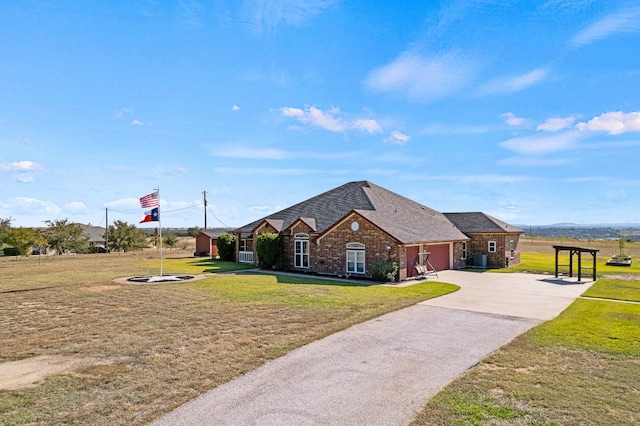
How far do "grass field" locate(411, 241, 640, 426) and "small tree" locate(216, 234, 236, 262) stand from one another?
2712cm

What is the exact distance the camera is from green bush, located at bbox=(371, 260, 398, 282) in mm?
21188

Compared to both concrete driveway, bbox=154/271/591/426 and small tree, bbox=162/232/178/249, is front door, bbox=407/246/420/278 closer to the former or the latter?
concrete driveway, bbox=154/271/591/426

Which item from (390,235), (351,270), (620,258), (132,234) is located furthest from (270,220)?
(132,234)

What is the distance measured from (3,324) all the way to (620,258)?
37091mm

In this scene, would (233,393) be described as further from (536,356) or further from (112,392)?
(536,356)

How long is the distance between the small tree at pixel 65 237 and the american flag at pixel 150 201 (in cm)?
3393

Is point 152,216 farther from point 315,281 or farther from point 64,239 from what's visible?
point 64,239

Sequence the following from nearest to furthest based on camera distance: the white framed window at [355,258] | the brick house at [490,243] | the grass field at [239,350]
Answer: the grass field at [239,350]
the white framed window at [355,258]
the brick house at [490,243]

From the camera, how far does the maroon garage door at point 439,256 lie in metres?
25.6

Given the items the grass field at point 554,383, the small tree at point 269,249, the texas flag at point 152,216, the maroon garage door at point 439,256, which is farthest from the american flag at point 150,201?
the grass field at point 554,383

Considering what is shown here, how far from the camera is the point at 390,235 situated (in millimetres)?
21812

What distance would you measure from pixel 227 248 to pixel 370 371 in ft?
92.7

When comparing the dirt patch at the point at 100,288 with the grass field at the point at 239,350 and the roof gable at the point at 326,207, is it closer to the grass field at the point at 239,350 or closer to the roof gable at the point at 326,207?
the grass field at the point at 239,350

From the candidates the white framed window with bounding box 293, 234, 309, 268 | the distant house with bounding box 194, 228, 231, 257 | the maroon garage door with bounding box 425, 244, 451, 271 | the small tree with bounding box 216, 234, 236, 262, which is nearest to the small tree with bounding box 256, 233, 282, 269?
the white framed window with bounding box 293, 234, 309, 268
